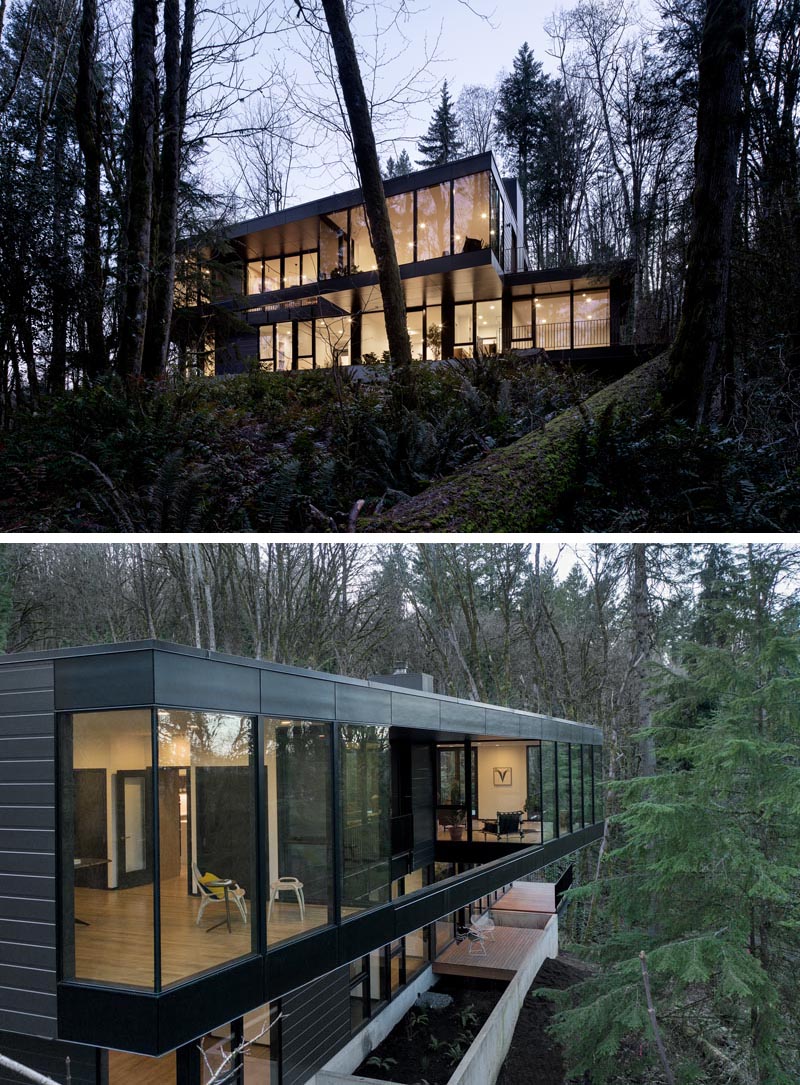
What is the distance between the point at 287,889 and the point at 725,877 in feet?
24.9

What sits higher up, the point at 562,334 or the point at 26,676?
the point at 562,334

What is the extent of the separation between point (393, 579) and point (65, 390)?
1426cm

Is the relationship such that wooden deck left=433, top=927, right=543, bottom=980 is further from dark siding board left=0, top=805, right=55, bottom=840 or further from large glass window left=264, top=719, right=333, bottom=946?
dark siding board left=0, top=805, right=55, bottom=840

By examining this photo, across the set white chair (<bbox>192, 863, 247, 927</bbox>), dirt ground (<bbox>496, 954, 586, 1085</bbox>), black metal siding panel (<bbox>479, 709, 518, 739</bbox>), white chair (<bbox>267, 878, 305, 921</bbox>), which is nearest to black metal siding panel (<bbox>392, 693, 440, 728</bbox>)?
black metal siding panel (<bbox>479, 709, 518, 739</bbox>)

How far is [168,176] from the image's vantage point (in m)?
10.4

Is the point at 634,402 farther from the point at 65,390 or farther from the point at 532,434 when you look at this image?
the point at 65,390

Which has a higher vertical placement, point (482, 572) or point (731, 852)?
point (482, 572)

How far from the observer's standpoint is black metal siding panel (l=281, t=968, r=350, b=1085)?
27.3 ft

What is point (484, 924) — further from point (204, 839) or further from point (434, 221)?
point (434, 221)

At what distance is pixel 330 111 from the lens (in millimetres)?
9039

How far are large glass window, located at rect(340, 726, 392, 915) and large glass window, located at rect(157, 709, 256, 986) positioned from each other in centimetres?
146

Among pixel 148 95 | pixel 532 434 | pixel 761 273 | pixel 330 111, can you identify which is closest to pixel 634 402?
pixel 532 434

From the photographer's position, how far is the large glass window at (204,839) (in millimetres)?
4520

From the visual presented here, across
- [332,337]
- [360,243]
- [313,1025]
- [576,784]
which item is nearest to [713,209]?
[313,1025]
